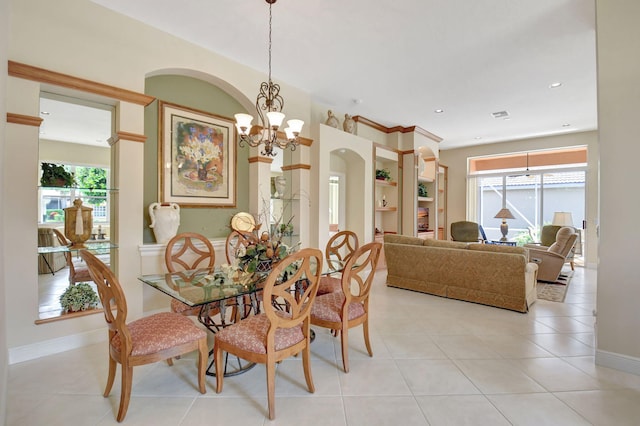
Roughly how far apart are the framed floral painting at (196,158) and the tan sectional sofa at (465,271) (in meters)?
2.72

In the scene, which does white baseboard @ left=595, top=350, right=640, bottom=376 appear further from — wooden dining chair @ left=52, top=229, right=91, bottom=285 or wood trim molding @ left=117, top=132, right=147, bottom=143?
Answer: wood trim molding @ left=117, top=132, right=147, bottom=143

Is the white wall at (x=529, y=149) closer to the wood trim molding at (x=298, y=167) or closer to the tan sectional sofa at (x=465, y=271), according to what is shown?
the tan sectional sofa at (x=465, y=271)

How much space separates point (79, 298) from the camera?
2771 millimetres

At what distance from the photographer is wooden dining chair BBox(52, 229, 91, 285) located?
267 cm

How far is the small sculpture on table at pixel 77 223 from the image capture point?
2.69m

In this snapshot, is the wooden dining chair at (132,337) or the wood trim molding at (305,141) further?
the wood trim molding at (305,141)

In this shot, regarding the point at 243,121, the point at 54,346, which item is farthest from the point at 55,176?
the point at 243,121

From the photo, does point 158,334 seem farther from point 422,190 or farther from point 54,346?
point 422,190

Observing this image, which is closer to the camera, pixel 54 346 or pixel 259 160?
pixel 54 346

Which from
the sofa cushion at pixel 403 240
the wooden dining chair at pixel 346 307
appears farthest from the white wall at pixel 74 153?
the sofa cushion at pixel 403 240

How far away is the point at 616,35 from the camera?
2312 millimetres

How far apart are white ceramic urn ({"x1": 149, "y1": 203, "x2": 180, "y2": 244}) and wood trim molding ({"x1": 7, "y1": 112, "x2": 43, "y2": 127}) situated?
1.16 metres

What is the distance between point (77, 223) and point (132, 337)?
1547 millimetres

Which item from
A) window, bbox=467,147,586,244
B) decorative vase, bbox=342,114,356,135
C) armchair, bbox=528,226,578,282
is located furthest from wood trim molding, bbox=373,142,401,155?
window, bbox=467,147,586,244
